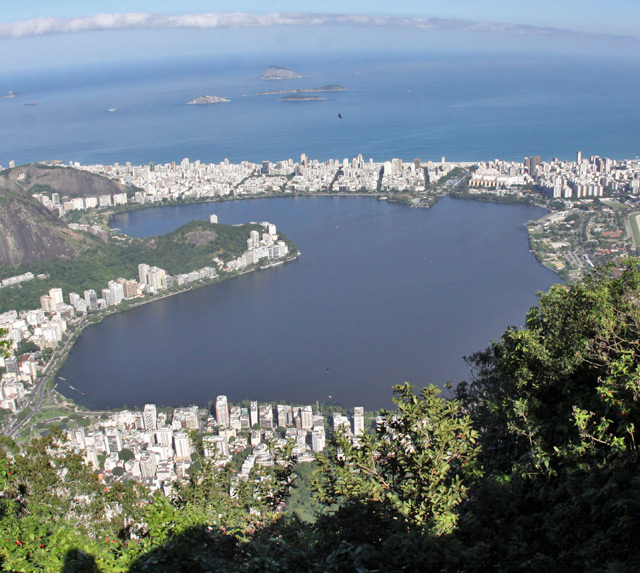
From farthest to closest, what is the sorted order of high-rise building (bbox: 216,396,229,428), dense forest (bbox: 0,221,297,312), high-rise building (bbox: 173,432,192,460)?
Answer: dense forest (bbox: 0,221,297,312) < high-rise building (bbox: 216,396,229,428) < high-rise building (bbox: 173,432,192,460)

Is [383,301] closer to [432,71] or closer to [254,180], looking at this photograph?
[254,180]

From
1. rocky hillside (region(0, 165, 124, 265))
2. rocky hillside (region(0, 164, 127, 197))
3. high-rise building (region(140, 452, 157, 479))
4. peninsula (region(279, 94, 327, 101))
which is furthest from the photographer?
peninsula (region(279, 94, 327, 101))

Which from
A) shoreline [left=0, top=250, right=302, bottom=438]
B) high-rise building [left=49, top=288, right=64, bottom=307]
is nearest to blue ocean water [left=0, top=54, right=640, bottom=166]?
shoreline [left=0, top=250, right=302, bottom=438]

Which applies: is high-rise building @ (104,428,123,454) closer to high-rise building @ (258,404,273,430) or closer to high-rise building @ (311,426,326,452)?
high-rise building @ (258,404,273,430)

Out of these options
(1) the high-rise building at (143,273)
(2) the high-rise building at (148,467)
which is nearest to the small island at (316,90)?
(1) the high-rise building at (143,273)

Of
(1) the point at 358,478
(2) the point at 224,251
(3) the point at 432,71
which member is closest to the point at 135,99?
(3) the point at 432,71

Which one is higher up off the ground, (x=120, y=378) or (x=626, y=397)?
(x=626, y=397)
